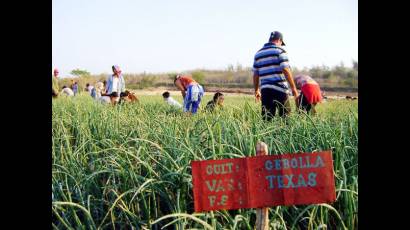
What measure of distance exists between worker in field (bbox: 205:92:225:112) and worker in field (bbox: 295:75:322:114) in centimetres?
42

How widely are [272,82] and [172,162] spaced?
80 centimetres

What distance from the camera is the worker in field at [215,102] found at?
2391mm

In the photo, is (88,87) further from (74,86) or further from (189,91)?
(189,91)

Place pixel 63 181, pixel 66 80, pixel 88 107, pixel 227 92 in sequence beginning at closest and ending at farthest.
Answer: pixel 63 181 → pixel 227 92 → pixel 66 80 → pixel 88 107

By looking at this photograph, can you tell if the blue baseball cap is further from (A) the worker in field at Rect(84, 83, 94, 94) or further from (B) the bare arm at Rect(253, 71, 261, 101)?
(A) the worker in field at Rect(84, 83, 94, 94)

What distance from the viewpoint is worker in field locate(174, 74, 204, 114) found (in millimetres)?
2238

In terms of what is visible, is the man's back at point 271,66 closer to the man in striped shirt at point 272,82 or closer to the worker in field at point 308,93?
the man in striped shirt at point 272,82

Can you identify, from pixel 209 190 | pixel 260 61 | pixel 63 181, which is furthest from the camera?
pixel 260 61

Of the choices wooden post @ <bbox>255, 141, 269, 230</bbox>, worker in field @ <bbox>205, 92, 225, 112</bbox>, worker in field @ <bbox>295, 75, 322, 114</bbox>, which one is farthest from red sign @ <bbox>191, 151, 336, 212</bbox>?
worker in field @ <bbox>205, 92, 225, 112</bbox>

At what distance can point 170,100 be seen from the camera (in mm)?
2420

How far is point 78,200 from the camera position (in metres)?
2.00

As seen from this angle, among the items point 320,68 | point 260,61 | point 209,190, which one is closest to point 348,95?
point 320,68

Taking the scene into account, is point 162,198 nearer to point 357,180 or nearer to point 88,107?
point 357,180

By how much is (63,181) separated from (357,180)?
4.50 feet
